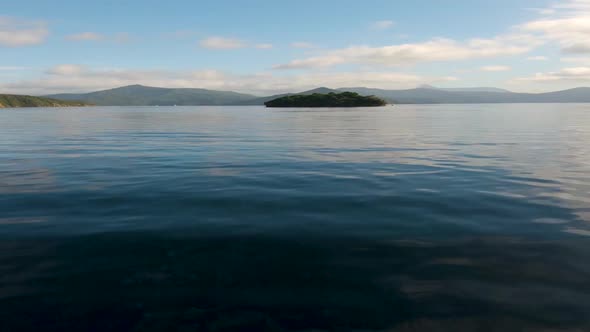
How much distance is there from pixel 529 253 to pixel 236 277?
6.55 metres

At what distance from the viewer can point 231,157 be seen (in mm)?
24156

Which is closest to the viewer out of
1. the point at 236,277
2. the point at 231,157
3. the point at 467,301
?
the point at 467,301

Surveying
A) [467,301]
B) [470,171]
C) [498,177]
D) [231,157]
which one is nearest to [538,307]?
[467,301]

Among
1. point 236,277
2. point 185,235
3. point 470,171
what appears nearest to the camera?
point 236,277

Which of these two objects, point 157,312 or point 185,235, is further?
point 185,235

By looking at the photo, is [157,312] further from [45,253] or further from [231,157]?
[231,157]

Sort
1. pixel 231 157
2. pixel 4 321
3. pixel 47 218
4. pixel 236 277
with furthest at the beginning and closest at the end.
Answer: pixel 231 157 → pixel 47 218 → pixel 236 277 → pixel 4 321

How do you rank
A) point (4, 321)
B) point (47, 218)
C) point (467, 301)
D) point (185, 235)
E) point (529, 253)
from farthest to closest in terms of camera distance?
1. point (47, 218)
2. point (185, 235)
3. point (529, 253)
4. point (467, 301)
5. point (4, 321)

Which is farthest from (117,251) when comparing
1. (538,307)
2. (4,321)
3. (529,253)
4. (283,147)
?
(283,147)

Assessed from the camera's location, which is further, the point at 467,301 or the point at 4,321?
the point at 467,301

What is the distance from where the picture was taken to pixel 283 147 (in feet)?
97.5

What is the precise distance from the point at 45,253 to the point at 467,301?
29.3 ft

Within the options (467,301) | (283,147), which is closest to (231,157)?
(283,147)

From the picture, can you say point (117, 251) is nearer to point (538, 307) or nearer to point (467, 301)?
point (467, 301)
